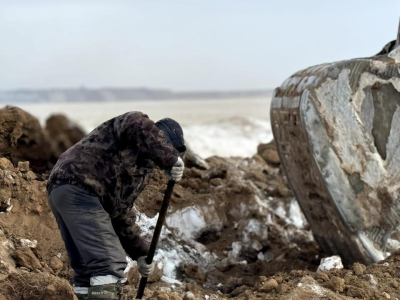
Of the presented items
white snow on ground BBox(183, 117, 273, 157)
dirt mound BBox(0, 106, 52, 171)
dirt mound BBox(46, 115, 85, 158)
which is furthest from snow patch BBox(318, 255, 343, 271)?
white snow on ground BBox(183, 117, 273, 157)

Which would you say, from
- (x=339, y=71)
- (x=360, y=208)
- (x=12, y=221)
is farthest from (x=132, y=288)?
(x=339, y=71)

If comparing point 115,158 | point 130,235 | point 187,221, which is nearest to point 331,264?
point 187,221

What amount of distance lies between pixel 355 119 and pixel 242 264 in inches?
70.7

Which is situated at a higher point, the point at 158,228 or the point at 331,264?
the point at 158,228

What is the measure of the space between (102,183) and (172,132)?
1.74 feet

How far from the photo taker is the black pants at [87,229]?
142 inches

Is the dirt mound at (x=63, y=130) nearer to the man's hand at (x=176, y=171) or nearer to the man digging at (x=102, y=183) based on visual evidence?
the man digging at (x=102, y=183)

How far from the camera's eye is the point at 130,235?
421 centimetres

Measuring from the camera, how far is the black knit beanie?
379cm

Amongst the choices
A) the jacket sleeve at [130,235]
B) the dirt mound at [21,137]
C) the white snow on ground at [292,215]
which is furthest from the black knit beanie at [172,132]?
the white snow on ground at [292,215]

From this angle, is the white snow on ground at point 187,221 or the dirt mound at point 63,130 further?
the white snow on ground at point 187,221

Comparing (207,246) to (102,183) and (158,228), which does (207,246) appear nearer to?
(158,228)

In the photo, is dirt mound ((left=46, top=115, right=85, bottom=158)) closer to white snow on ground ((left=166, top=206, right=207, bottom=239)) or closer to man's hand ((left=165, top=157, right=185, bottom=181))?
man's hand ((left=165, top=157, right=185, bottom=181))

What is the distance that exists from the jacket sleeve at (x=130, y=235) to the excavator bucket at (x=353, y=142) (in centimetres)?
172
